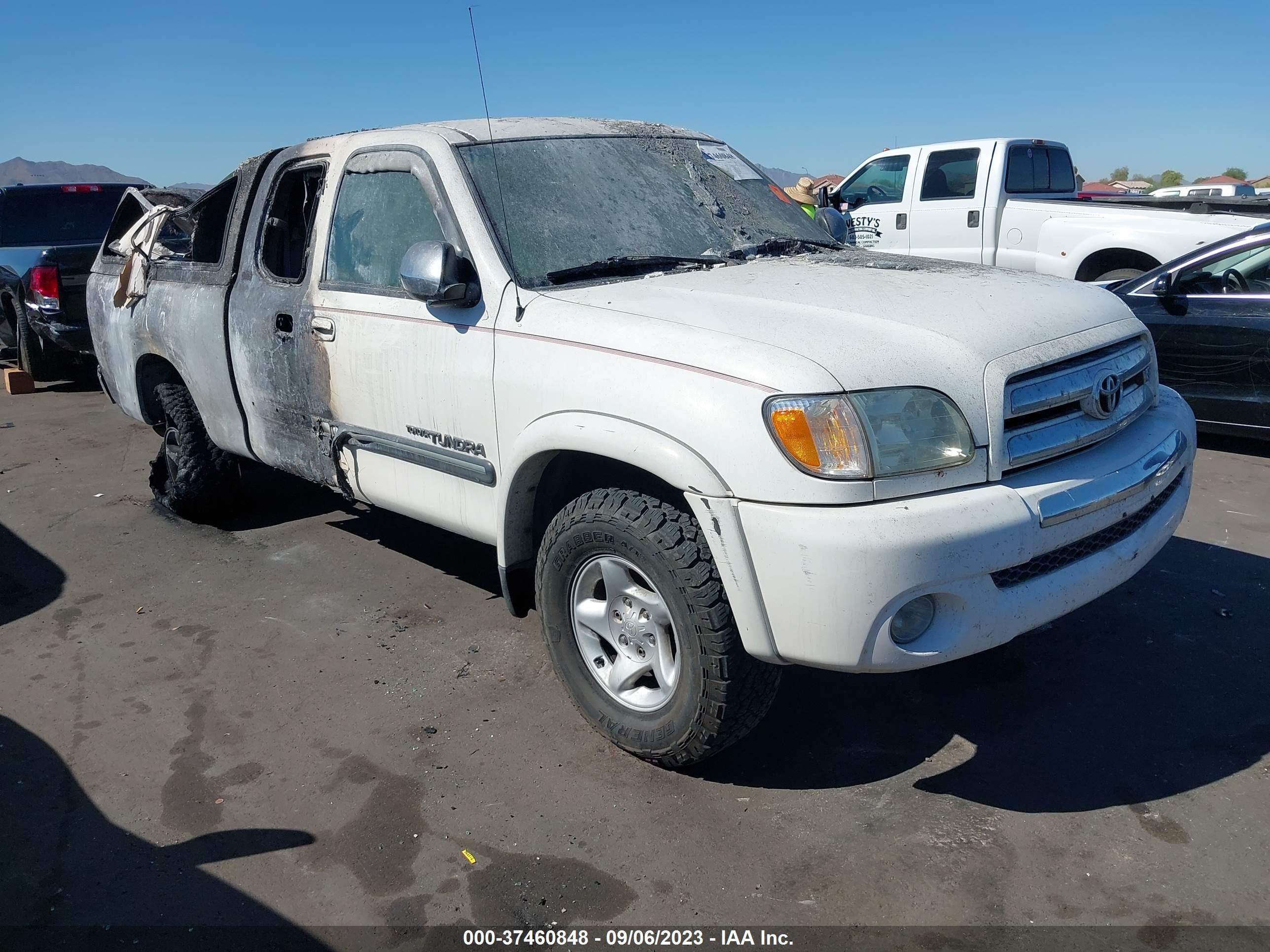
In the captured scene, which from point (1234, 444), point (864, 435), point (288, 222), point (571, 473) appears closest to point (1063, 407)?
point (864, 435)

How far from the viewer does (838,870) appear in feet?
8.90

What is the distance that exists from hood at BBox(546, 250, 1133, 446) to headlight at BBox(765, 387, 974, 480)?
46 mm

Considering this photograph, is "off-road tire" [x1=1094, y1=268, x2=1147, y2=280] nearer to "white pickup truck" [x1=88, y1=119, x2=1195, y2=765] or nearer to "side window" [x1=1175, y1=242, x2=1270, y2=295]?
"side window" [x1=1175, y1=242, x2=1270, y2=295]

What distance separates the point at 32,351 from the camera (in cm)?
1018

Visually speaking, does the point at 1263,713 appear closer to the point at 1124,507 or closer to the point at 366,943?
the point at 1124,507

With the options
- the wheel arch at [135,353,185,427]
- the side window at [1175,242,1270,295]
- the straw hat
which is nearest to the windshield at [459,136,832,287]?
the wheel arch at [135,353,185,427]

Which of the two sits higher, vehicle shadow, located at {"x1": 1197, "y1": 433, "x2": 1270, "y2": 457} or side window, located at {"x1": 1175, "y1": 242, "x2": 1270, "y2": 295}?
side window, located at {"x1": 1175, "y1": 242, "x2": 1270, "y2": 295}

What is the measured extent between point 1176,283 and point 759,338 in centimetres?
489

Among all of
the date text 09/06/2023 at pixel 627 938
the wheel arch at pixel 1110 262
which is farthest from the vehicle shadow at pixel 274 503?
the wheel arch at pixel 1110 262

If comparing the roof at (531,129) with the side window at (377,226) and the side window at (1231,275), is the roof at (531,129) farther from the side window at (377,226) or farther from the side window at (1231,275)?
the side window at (1231,275)

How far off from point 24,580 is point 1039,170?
10590 mm

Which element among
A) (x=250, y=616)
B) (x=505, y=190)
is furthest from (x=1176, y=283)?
(x=250, y=616)

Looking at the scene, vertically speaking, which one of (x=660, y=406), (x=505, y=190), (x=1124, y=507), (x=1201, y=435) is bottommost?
(x=1201, y=435)

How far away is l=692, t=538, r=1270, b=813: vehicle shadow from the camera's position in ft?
10.1
